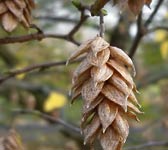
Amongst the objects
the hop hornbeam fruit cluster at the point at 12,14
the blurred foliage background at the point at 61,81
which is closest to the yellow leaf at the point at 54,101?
the blurred foliage background at the point at 61,81

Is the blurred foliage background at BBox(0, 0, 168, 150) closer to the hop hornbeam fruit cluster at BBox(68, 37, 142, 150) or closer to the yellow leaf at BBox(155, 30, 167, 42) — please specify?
the yellow leaf at BBox(155, 30, 167, 42)

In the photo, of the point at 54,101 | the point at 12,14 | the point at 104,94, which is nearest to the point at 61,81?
the point at 54,101

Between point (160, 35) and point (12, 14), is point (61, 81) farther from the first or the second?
point (12, 14)

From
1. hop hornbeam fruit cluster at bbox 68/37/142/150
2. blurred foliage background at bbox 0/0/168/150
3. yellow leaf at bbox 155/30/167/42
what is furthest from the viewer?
yellow leaf at bbox 155/30/167/42

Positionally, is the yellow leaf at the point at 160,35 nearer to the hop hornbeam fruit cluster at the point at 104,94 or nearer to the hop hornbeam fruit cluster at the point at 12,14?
the hop hornbeam fruit cluster at the point at 12,14

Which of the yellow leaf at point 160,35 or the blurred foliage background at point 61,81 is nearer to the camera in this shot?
the blurred foliage background at point 61,81

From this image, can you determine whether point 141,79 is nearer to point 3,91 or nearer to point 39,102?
point 39,102

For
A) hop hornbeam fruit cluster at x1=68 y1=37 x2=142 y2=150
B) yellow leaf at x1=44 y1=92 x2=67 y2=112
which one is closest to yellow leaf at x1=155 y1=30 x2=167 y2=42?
yellow leaf at x1=44 y1=92 x2=67 y2=112

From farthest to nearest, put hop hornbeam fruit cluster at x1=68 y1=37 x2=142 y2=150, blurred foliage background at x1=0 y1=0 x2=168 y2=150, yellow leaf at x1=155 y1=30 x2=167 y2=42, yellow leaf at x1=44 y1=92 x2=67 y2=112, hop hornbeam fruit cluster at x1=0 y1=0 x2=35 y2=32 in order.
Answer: yellow leaf at x1=155 y1=30 x2=167 y2=42
blurred foliage background at x1=0 y1=0 x2=168 y2=150
yellow leaf at x1=44 y1=92 x2=67 y2=112
hop hornbeam fruit cluster at x1=0 y1=0 x2=35 y2=32
hop hornbeam fruit cluster at x1=68 y1=37 x2=142 y2=150
